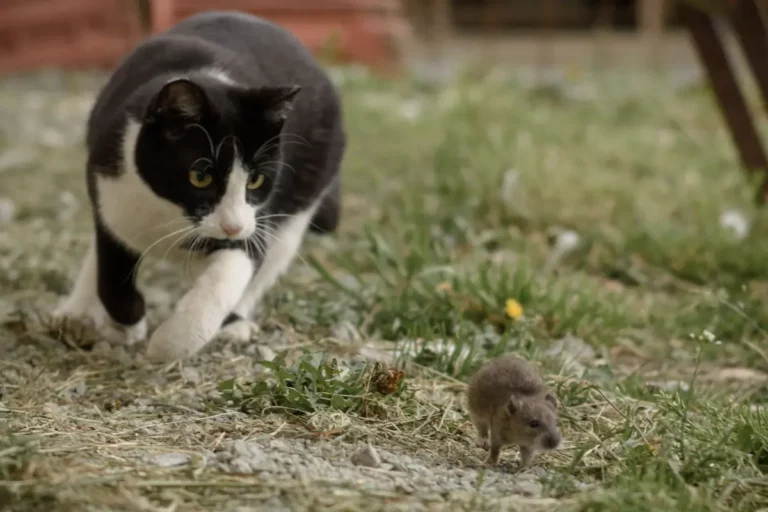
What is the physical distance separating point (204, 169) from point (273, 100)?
0.22 meters

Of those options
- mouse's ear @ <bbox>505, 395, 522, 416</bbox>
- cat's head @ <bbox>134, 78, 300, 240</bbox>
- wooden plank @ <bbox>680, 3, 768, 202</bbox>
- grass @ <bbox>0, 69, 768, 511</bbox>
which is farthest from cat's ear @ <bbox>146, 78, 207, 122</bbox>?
wooden plank @ <bbox>680, 3, 768, 202</bbox>

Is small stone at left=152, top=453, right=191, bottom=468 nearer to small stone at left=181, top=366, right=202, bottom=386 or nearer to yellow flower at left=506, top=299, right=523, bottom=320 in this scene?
small stone at left=181, top=366, right=202, bottom=386

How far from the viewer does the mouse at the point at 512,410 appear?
1754 mm

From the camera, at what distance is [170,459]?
1.67m

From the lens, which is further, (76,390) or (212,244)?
(212,244)

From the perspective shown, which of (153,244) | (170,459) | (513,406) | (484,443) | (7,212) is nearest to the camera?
(170,459)

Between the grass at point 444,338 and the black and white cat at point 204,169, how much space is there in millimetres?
151

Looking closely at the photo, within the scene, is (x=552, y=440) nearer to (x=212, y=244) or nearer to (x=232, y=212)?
(x=232, y=212)

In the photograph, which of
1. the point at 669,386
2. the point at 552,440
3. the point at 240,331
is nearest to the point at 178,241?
the point at 240,331

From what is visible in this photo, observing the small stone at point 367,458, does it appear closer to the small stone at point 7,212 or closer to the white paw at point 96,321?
the white paw at point 96,321

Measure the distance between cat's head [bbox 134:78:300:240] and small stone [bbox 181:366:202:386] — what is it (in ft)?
1.05

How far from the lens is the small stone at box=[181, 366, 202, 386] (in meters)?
2.18

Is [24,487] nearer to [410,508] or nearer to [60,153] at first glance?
[410,508]

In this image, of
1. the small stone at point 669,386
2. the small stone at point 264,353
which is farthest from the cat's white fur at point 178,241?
the small stone at point 669,386
